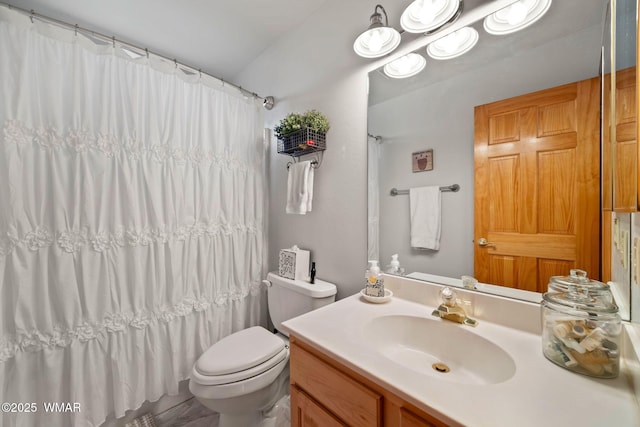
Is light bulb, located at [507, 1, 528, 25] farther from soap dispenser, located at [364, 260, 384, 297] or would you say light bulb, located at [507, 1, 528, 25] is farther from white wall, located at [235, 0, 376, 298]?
soap dispenser, located at [364, 260, 384, 297]

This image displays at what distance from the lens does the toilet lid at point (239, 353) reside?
110cm

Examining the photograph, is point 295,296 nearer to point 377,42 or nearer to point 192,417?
point 192,417

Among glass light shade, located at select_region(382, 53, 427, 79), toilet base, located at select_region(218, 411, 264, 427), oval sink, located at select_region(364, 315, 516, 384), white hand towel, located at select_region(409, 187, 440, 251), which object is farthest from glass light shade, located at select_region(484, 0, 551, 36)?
toilet base, located at select_region(218, 411, 264, 427)

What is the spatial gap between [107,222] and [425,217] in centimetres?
151

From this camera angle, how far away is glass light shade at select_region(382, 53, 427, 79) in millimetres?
1084

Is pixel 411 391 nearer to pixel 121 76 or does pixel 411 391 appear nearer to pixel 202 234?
pixel 202 234

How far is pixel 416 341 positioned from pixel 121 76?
1.84 meters

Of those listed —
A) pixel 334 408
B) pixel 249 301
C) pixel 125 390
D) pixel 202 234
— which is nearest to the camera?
pixel 334 408

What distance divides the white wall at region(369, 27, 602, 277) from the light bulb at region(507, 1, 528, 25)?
121 mm

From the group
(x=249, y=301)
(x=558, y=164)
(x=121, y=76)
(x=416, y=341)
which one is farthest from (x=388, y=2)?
(x=249, y=301)

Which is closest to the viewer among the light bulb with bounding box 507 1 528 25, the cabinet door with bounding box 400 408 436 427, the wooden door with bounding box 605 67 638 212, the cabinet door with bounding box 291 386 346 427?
the wooden door with bounding box 605 67 638 212

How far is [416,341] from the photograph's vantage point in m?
0.91

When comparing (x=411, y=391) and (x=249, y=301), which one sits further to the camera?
(x=249, y=301)

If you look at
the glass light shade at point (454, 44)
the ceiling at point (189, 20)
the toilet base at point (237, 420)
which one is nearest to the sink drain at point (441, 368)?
the toilet base at point (237, 420)
